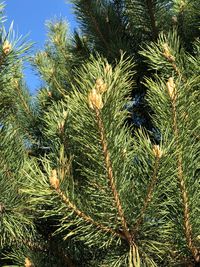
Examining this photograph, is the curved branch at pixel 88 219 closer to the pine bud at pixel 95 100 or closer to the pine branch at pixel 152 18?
the pine bud at pixel 95 100

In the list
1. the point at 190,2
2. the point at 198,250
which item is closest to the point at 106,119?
the point at 198,250

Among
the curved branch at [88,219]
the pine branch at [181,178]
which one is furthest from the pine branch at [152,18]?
the curved branch at [88,219]

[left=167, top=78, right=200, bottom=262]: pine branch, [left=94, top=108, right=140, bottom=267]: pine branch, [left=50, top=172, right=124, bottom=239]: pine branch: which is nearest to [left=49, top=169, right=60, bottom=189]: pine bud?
[left=50, top=172, right=124, bottom=239]: pine branch

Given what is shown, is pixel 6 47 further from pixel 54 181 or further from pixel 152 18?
pixel 152 18

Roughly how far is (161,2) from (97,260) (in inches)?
50.9

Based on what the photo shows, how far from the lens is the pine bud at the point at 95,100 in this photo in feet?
3.60

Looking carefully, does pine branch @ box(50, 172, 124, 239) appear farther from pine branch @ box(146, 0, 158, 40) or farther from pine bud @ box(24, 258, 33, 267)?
pine branch @ box(146, 0, 158, 40)

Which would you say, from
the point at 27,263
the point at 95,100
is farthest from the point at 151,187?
the point at 27,263

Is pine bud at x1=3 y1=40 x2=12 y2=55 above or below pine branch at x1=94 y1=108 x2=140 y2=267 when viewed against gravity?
above

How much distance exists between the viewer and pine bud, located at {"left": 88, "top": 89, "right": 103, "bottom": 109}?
110 cm

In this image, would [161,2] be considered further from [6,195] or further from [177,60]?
[6,195]

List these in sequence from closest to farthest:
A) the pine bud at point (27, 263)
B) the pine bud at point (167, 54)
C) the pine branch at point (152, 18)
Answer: the pine bud at point (27, 263)
the pine bud at point (167, 54)
the pine branch at point (152, 18)

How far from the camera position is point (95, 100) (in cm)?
110

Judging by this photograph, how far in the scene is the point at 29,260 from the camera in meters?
1.47
